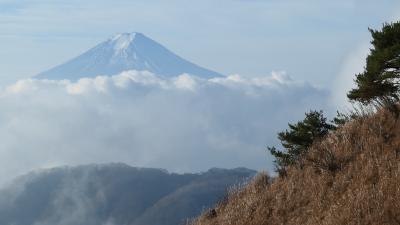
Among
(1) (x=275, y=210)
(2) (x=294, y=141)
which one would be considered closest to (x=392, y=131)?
(1) (x=275, y=210)

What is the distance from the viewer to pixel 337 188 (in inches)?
490

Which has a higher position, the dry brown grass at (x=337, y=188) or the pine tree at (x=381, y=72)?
the pine tree at (x=381, y=72)

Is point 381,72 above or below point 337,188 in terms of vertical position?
above

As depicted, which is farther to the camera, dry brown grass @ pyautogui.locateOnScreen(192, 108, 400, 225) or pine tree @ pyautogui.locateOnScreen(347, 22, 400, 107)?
pine tree @ pyautogui.locateOnScreen(347, 22, 400, 107)

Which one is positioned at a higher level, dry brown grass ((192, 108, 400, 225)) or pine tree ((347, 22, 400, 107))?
pine tree ((347, 22, 400, 107))

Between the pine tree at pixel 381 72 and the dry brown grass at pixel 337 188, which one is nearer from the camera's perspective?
the dry brown grass at pixel 337 188

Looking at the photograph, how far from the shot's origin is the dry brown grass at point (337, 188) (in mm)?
10430

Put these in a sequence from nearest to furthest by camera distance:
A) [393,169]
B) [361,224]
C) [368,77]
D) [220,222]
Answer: [361,224]
[393,169]
[220,222]
[368,77]

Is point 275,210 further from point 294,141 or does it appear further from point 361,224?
point 294,141

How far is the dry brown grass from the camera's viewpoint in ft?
34.2

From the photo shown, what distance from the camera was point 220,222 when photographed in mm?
14938

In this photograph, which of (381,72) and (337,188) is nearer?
(337,188)

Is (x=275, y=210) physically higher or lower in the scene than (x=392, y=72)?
lower

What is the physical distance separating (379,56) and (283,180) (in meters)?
4.24
